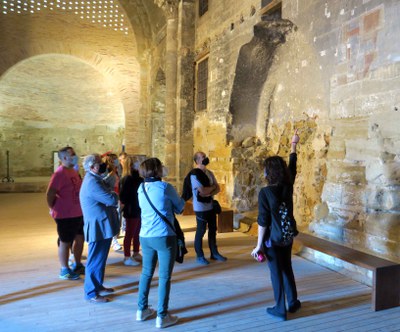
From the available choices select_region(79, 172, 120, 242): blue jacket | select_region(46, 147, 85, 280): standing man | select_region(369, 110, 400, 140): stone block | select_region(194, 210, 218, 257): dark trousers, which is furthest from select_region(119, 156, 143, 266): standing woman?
select_region(369, 110, 400, 140): stone block

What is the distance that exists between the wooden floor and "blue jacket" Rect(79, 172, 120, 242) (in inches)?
→ 27.6

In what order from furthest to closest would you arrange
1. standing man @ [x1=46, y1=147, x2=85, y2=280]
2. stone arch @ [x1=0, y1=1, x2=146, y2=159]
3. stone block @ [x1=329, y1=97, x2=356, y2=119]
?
1. stone arch @ [x1=0, y1=1, x2=146, y2=159]
2. stone block @ [x1=329, y1=97, x2=356, y2=119]
3. standing man @ [x1=46, y1=147, x2=85, y2=280]

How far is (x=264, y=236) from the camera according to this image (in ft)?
10.3

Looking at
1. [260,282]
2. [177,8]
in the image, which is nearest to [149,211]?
[260,282]

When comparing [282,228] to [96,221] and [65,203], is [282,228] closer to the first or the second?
[96,221]

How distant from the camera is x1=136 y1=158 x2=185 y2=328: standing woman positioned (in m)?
3.02

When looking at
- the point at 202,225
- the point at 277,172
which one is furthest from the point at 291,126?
the point at 277,172

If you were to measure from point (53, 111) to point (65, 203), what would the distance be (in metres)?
16.9

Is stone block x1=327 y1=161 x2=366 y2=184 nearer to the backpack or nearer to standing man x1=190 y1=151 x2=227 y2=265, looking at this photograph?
standing man x1=190 y1=151 x2=227 y2=265

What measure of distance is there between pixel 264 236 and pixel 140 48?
13.2 m

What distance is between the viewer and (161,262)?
303cm

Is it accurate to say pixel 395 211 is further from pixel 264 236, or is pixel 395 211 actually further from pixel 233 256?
pixel 233 256

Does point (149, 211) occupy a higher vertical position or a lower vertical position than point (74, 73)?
lower

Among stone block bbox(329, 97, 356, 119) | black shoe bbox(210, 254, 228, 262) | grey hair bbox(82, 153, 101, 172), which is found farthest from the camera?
black shoe bbox(210, 254, 228, 262)
